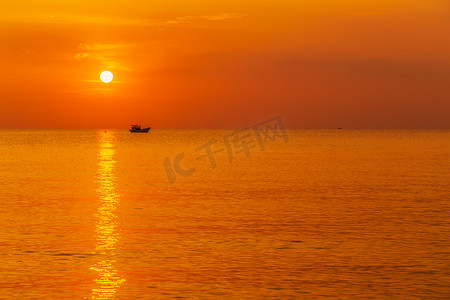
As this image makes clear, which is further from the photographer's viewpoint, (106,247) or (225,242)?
(225,242)

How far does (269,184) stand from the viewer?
64.8 metres

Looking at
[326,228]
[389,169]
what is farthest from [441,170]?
[326,228]

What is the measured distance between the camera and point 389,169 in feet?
282

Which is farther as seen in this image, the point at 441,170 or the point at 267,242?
the point at 441,170

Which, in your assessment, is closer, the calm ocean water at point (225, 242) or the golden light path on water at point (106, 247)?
the golden light path on water at point (106, 247)

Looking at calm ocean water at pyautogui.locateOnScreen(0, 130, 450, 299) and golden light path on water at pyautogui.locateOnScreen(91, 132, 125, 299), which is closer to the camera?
golden light path on water at pyautogui.locateOnScreen(91, 132, 125, 299)

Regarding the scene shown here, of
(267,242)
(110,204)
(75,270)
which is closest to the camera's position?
(75,270)

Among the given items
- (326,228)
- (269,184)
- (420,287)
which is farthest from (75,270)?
(269,184)

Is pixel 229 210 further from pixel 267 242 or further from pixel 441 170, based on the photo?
pixel 441 170

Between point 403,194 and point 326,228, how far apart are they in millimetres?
20052

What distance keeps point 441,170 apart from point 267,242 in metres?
56.9

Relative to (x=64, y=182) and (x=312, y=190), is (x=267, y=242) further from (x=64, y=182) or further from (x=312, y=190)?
(x=64, y=182)

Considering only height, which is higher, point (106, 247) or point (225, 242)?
point (106, 247)

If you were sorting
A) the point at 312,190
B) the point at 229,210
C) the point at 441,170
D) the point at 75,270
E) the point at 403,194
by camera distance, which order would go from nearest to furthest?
1. the point at 75,270
2. the point at 229,210
3. the point at 403,194
4. the point at 312,190
5. the point at 441,170
